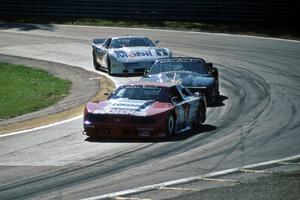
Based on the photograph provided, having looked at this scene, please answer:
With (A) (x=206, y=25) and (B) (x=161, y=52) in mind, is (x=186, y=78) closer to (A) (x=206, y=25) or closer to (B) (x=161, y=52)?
(B) (x=161, y=52)

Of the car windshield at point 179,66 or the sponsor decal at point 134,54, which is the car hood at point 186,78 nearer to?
the car windshield at point 179,66

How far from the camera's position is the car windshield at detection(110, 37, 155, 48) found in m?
27.0

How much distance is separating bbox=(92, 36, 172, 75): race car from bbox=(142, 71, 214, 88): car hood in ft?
17.3

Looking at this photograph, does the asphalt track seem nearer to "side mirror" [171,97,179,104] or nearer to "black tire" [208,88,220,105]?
"black tire" [208,88,220,105]

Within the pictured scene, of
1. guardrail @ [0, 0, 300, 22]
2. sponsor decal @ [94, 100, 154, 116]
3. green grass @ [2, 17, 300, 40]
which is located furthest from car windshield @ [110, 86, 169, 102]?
guardrail @ [0, 0, 300, 22]

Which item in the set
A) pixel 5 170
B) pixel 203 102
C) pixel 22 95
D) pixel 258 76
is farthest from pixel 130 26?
pixel 5 170

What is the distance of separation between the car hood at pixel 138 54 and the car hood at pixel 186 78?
537 cm

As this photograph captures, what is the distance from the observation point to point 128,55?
26047 mm

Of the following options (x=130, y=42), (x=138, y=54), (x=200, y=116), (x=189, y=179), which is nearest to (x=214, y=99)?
(x=200, y=116)

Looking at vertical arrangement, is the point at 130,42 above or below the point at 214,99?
above

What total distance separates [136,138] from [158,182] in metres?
4.20

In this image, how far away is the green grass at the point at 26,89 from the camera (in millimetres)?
19688

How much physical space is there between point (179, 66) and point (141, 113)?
6622 mm

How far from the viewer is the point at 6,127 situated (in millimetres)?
16688
